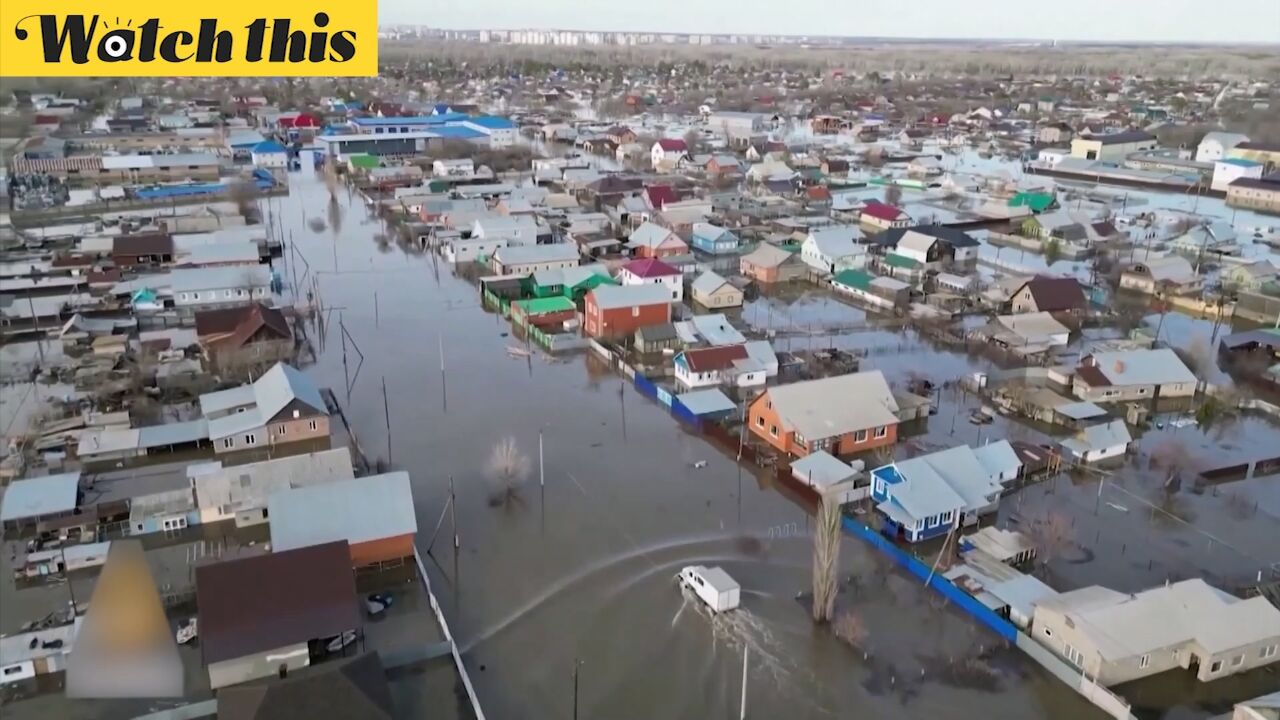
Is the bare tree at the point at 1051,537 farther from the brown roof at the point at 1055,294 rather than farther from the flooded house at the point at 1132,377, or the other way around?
the brown roof at the point at 1055,294

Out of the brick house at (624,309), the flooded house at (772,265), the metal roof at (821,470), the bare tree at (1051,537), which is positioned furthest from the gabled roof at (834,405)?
the flooded house at (772,265)

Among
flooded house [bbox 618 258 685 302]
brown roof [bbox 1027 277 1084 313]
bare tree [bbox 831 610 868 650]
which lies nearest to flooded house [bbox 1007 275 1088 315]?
brown roof [bbox 1027 277 1084 313]

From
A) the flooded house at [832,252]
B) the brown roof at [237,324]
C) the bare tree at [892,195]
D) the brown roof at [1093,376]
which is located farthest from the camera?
the bare tree at [892,195]

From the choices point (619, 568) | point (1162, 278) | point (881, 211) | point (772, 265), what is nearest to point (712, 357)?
point (619, 568)

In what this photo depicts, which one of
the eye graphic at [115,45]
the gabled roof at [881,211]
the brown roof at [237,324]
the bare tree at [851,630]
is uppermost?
the eye graphic at [115,45]

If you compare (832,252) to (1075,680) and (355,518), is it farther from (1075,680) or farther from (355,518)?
(355,518)

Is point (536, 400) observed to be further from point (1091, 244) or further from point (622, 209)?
point (1091, 244)

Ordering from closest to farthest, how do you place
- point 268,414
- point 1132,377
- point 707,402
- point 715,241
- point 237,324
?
1. point 268,414
2. point 707,402
3. point 1132,377
4. point 237,324
5. point 715,241
